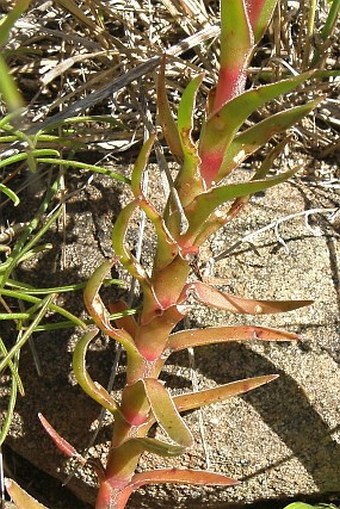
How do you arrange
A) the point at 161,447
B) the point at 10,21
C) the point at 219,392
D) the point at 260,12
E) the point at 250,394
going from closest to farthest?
the point at 10,21 < the point at 260,12 < the point at 161,447 < the point at 219,392 < the point at 250,394

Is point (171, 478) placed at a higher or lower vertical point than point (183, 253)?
lower

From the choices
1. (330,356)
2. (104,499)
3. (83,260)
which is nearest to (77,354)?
(104,499)

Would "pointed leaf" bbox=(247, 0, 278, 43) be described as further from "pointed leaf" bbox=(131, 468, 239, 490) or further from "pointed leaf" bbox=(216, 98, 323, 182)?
"pointed leaf" bbox=(131, 468, 239, 490)

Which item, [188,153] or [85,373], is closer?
[188,153]

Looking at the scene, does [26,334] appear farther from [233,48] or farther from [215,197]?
[233,48]

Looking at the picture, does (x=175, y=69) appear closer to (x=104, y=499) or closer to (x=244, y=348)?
(x=244, y=348)

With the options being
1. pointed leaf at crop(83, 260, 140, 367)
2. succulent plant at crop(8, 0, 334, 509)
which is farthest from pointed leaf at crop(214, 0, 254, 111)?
pointed leaf at crop(83, 260, 140, 367)

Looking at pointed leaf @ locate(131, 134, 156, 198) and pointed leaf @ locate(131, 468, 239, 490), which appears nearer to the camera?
pointed leaf @ locate(131, 134, 156, 198)

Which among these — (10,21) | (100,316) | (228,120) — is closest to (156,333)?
(100,316)
